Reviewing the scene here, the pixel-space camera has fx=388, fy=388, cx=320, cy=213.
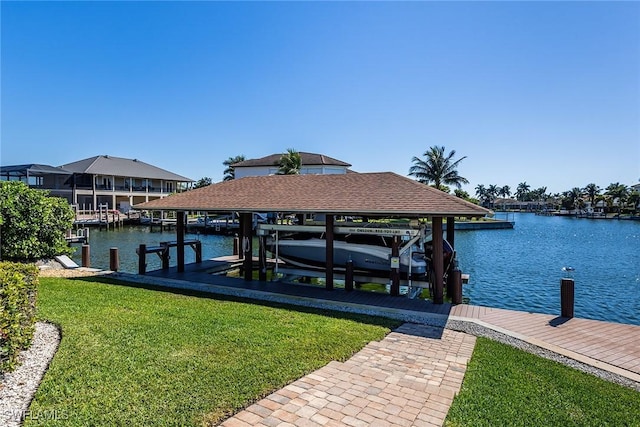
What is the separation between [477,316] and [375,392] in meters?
4.68

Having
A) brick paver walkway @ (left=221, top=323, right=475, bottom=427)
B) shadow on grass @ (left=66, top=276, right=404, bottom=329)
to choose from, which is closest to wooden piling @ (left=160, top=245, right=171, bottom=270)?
shadow on grass @ (left=66, top=276, right=404, bottom=329)

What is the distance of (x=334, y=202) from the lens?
1014 cm

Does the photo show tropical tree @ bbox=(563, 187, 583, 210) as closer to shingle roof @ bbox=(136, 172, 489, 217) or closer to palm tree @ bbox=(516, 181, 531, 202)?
palm tree @ bbox=(516, 181, 531, 202)

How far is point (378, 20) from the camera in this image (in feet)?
38.3

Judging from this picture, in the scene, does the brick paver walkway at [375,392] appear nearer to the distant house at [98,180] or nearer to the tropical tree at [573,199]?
the distant house at [98,180]

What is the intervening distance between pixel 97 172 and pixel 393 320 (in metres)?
48.6

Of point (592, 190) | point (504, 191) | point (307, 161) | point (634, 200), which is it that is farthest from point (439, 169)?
point (504, 191)

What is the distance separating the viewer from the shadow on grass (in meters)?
7.81

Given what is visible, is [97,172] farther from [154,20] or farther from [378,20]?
[378,20]

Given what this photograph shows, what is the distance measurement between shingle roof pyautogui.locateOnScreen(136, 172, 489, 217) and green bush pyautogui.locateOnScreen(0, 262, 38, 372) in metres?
5.95

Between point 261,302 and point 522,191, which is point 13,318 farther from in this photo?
point 522,191

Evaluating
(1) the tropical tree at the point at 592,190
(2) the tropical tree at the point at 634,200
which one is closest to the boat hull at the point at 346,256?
(2) the tropical tree at the point at 634,200

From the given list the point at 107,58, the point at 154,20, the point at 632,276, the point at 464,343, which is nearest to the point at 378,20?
the point at 154,20

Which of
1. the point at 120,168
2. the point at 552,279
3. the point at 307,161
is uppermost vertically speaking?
the point at 307,161
